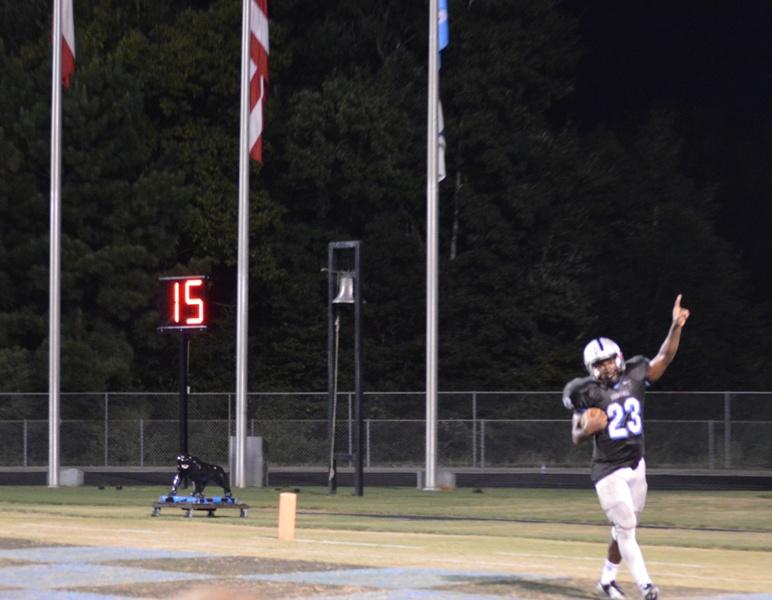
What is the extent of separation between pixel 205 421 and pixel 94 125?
31.7ft

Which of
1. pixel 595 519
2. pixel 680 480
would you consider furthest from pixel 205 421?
pixel 595 519

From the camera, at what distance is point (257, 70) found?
34.5m

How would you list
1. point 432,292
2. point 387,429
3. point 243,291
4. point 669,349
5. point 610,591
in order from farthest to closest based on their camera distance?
point 387,429, point 243,291, point 432,292, point 610,591, point 669,349

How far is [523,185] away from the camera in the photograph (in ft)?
176

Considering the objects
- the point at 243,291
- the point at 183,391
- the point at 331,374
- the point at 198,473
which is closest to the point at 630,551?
the point at 198,473

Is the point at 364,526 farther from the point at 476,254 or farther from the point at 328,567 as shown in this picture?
the point at 476,254

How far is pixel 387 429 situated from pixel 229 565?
1115 inches

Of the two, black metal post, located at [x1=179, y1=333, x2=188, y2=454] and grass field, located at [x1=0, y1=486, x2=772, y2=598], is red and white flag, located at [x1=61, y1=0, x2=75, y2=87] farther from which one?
grass field, located at [x1=0, y1=486, x2=772, y2=598]

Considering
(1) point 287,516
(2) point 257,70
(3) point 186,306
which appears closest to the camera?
(1) point 287,516

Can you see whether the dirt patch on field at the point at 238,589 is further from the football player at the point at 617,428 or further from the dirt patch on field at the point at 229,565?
the football player at the point at 617,428

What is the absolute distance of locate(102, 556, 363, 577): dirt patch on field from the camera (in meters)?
15.3

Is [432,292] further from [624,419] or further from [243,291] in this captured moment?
[624,419]

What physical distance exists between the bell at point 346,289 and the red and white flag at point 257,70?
3.98 m

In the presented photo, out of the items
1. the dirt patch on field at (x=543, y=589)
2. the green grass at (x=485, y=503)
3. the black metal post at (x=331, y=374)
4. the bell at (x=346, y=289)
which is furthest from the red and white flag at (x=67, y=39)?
the dirt patch on field at (x=543, y=589)
